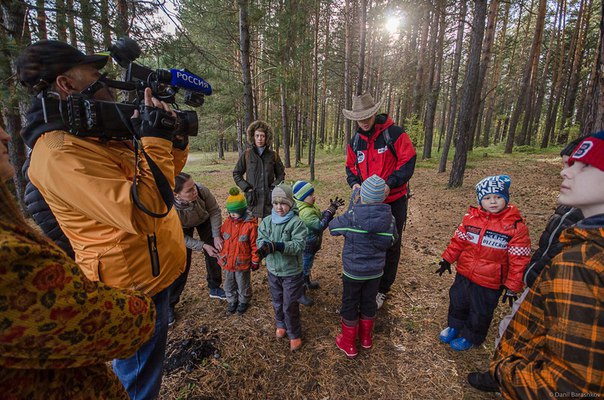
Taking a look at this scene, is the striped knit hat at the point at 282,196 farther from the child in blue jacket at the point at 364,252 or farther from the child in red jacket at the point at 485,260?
the child in red jacket at the point at 485,260

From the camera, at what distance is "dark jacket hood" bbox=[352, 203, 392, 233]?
257 centimetres

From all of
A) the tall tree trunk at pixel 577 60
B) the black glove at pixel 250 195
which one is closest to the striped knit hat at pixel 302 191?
the black glove at pixel 250 195

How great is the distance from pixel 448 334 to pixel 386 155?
7.19 feet

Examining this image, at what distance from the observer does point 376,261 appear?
2.68 meters

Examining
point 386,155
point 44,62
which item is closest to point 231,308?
point 386,155

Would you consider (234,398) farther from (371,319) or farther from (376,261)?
(376,261)

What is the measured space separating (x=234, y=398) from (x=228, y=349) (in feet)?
1.77

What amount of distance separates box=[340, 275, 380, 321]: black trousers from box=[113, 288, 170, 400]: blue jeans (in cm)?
170

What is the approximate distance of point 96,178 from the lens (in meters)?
1.35

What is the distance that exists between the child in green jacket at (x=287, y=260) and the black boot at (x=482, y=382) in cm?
167

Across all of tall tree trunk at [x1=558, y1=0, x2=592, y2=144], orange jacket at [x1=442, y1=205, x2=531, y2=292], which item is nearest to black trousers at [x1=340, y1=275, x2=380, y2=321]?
orange jacket at [x1=442, y1=205, x2=531, y2=292]

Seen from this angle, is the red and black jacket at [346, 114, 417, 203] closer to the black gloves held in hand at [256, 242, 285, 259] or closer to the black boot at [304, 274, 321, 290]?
the black gloves held in hand at [256, 242, 285, 259]

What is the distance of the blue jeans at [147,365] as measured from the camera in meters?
1.74

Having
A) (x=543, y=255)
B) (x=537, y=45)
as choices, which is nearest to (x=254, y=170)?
(x=543, y=255)
